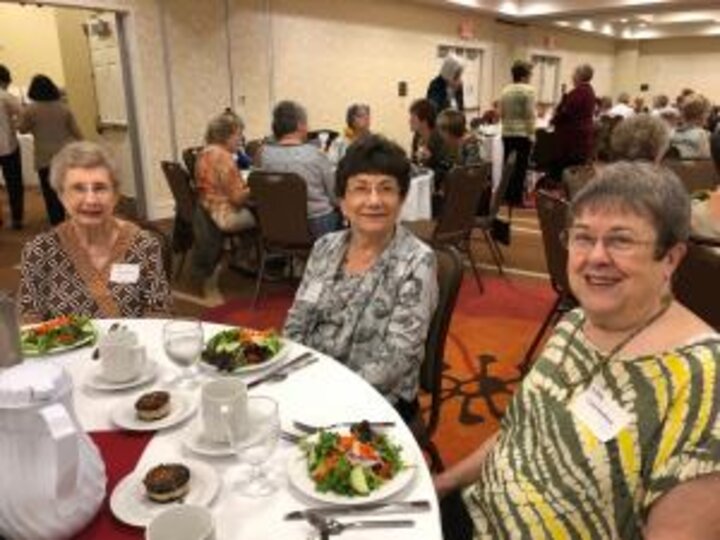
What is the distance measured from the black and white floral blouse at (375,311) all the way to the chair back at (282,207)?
181 centimetres

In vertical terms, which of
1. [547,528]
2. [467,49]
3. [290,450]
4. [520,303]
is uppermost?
[467,49]

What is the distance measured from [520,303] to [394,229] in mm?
2625

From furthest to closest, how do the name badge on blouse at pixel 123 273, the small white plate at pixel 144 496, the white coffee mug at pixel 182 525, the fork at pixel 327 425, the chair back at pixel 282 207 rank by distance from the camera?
the chair back at pixel 282 207, the name badge on blouse at pixel 123 273, the fork at pixel 327 425, the small white plate at pixel 144 496, the white coffee mug at pixel 182 525

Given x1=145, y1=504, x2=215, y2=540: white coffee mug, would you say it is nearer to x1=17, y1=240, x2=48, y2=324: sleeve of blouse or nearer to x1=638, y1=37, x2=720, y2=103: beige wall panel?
x1=17, y1=240, x2=48, y2=324: sleeve of blouse

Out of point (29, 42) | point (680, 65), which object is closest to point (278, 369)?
point (29, 42)

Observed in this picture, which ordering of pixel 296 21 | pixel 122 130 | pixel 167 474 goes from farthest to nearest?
pixel 296 21, pixel 122 130, pixel 167 474

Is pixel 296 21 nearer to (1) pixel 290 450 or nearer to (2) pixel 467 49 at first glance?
(2) pixel 467 49

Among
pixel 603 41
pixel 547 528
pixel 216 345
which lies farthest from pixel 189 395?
pixel 603 41

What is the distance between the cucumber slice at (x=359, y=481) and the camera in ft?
3.29

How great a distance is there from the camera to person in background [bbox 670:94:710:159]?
5445 mm

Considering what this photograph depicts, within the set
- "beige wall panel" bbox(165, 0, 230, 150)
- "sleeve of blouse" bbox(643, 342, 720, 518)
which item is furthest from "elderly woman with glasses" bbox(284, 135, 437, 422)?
"beige wall panel" bbox(165, 0, 230, 150)

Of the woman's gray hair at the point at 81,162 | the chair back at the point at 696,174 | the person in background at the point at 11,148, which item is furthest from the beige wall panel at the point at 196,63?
the woman's gray hair at the point at 81,162

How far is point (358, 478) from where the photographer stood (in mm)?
1014

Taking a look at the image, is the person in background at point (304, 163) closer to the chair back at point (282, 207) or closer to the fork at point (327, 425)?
the chair back at point (282, 207)
